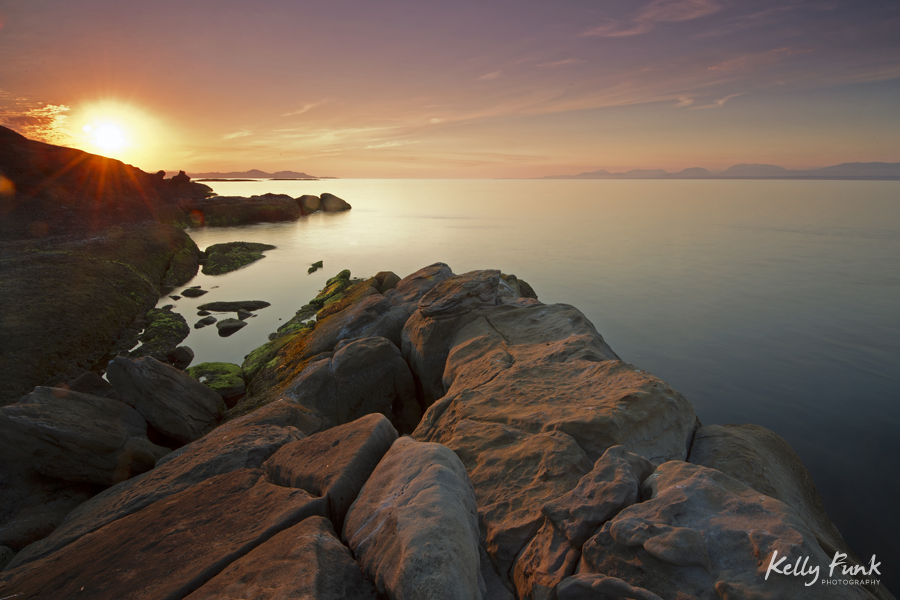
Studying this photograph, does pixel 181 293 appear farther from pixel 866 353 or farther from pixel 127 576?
pixel 866 353

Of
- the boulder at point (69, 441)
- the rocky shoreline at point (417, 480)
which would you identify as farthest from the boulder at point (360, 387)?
the boulder at point (69, 441)

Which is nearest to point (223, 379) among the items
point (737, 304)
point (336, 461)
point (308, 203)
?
point (336, 461)

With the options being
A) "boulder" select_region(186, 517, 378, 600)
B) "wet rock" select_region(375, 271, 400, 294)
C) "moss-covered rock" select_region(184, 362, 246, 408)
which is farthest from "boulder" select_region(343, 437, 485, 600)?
"wet rock" select_region(375, 271, 400, 294)

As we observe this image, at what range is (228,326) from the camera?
26.4 m

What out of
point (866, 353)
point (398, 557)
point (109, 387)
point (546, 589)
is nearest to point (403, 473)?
point (398, 557)

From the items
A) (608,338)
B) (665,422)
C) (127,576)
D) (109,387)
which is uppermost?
(665,422)

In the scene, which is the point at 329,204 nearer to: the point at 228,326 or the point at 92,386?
the point at 228,326

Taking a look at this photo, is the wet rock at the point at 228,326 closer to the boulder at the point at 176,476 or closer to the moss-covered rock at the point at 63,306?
the moss-covered rock at the point at 63,306

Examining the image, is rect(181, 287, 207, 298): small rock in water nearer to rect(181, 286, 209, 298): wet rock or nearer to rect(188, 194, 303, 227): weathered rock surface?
rect(181, 286, 209, 298): wet rock

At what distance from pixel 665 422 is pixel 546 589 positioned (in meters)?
4.16

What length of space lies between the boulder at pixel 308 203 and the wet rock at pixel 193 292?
7619cm

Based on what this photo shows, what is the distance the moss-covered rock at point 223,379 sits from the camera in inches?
664

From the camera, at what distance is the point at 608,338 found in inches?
979

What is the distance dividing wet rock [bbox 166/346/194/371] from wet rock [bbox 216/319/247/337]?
396cm
